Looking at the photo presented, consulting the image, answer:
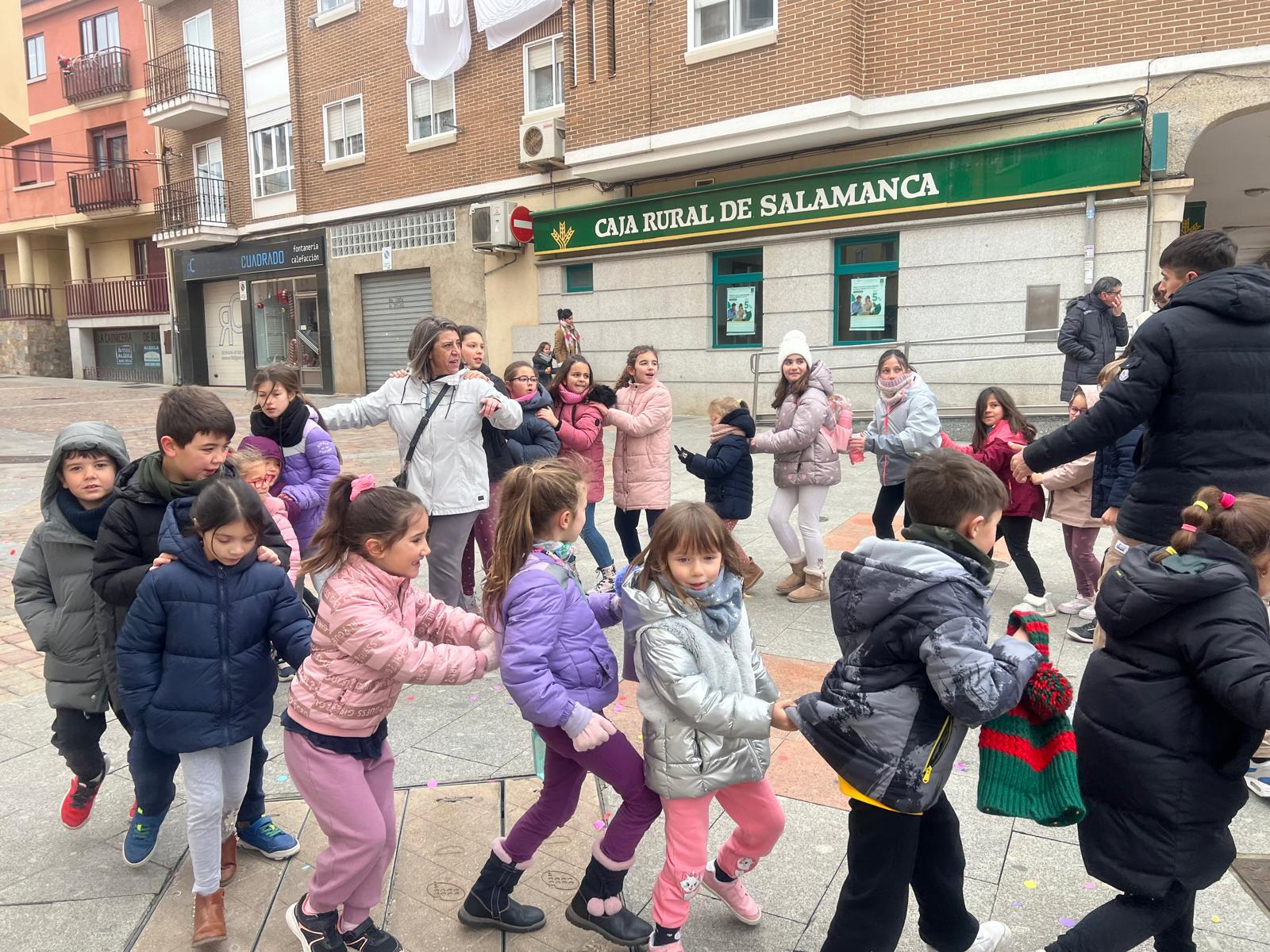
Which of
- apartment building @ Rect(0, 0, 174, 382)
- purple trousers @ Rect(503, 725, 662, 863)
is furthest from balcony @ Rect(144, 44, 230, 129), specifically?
purple trousers @ Rect(503, 725, 662, 863)

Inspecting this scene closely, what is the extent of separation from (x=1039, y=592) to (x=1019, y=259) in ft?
25.5

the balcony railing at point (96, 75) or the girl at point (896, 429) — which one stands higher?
the balcony railing at point (96, 75)

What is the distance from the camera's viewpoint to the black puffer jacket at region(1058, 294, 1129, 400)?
973 cm

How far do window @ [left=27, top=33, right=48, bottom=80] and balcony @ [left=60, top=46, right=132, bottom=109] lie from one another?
73.3 inches

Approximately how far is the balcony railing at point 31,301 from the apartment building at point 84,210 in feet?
0.12

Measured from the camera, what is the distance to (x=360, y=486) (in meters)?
2.67

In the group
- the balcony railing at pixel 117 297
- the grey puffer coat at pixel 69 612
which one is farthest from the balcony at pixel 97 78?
the grey puffer coat at pixel 69 612

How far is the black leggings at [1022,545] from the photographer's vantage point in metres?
5.73

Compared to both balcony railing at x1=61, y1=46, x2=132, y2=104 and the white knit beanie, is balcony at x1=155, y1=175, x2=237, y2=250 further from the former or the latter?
the white knit beanie

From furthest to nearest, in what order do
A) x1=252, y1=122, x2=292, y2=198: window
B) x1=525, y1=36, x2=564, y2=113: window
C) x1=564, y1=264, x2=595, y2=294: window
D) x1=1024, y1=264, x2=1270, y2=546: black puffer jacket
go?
x1=252, y1=122, x2=292, y2=198: window, x1=564, y1=264, x2=595, y2=294: window, x1=525, y1=36, x2=564, y2=113: window, x1=1024, y1=264, x2=1270, y2=546: black puffer jacket

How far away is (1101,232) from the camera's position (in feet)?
37.7

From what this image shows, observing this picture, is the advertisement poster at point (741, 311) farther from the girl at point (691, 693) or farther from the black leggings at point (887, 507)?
the girl at point (691, 693)

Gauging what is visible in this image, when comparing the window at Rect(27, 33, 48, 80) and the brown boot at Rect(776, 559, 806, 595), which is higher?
the window at Rect(27, 33, 48, 80)

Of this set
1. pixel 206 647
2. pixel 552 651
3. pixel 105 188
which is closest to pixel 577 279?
pixel 206 647
